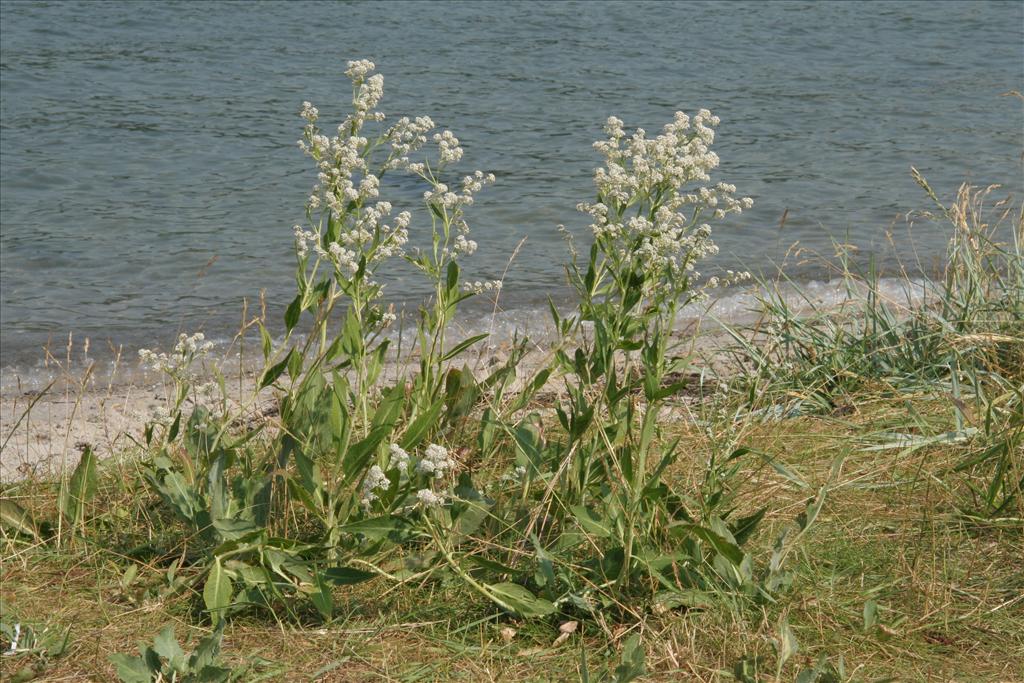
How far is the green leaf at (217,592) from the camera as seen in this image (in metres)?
2.80

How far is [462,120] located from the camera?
1032 cm

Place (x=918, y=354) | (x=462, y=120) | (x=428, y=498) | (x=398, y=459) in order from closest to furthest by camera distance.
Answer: (x=428, y=498), (x=398, y=459), (x=918, y=354), (x=462, y=120)

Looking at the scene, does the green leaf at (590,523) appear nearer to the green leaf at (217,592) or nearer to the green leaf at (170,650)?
the green leaf at (217,592)

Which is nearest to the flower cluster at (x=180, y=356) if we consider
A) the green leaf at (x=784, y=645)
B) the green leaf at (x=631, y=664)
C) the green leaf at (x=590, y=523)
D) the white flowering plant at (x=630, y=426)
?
the white flowering plant at (x=630, y=426)

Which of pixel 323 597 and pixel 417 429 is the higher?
pixel 417 429

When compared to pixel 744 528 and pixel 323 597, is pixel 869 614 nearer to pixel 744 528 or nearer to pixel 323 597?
pixel 744 528

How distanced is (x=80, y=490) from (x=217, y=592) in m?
0.69

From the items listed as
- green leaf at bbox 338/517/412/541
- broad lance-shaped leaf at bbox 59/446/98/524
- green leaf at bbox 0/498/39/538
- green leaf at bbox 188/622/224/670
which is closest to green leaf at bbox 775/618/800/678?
green leaf at bbox 338/517/412/541

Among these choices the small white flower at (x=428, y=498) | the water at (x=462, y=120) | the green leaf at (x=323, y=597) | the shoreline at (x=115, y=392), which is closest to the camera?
the small white flower at (x=428, y=498)

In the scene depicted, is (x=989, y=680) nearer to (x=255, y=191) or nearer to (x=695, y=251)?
(x=695, y=251)

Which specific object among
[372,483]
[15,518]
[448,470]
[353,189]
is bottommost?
[15,518]

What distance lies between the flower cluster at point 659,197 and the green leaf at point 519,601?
0.85 metres

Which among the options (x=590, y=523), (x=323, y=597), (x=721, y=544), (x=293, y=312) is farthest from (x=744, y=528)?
(x=293, y=312)

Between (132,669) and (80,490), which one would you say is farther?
(80,490)
